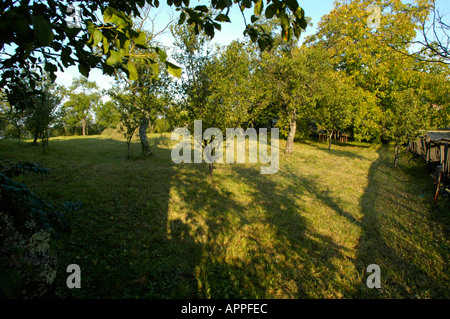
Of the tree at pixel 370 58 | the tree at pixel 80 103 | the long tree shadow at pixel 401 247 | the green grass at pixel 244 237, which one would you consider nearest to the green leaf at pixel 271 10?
the green grass at pixel 244 237

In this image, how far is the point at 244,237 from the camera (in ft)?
17.4

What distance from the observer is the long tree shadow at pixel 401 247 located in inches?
151

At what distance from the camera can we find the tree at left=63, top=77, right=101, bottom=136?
50125 millimetres

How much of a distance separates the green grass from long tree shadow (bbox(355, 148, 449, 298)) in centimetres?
2

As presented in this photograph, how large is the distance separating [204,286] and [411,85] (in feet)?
86.9

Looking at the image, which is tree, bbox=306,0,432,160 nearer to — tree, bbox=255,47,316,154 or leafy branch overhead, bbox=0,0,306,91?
tree, bbox=255,47,316,154

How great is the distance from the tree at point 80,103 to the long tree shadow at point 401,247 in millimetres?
57812

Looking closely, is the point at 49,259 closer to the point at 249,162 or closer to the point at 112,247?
the point at 112,247

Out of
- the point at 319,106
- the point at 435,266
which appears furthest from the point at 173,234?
the point at 319,106

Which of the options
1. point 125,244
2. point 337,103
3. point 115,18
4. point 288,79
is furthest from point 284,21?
point 337,103

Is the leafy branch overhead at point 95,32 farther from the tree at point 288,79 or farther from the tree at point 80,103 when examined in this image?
the tree at point 80,103

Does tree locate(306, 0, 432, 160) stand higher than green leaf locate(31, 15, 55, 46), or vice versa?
tree locate(306, 0, 432, 160)

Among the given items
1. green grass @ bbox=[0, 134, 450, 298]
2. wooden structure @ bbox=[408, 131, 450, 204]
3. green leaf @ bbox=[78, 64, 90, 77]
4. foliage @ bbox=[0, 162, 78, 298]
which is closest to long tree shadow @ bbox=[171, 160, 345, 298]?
green grass @ bbox=[0, 134, 450, 298]

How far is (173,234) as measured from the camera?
5.18 metres
